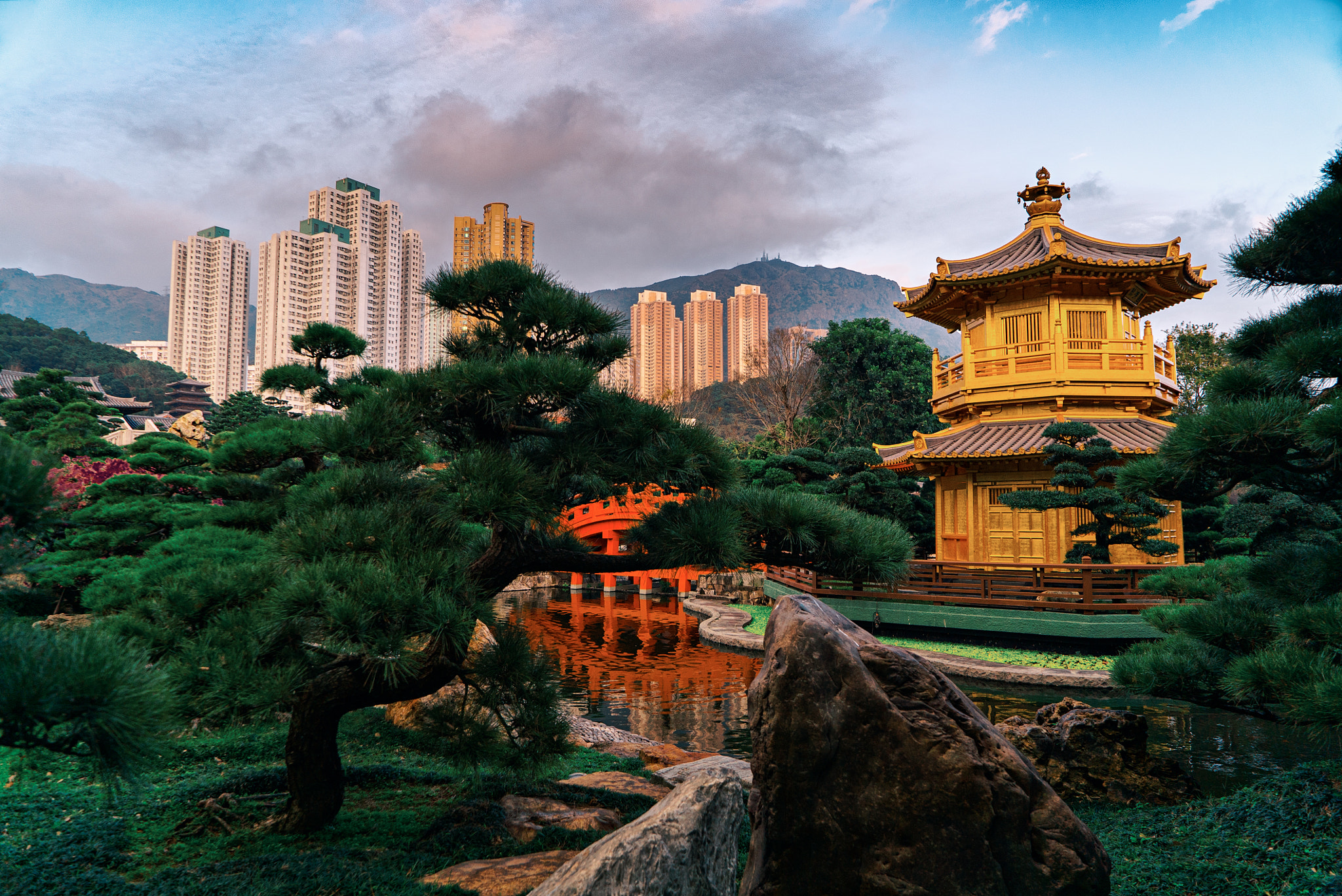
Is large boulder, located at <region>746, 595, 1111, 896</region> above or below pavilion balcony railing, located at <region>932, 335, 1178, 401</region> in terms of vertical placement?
below

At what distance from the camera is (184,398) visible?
1957 inches

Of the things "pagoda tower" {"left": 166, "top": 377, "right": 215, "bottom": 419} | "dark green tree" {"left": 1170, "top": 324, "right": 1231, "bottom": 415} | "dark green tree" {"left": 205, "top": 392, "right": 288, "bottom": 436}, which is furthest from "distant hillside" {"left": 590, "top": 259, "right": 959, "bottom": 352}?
"dark green tree" {"left": 1170, "top": 324, "right": 1231, "bottom": 415}

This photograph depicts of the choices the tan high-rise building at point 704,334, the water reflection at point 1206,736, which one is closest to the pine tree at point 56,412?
the water reflection at point 1206,736

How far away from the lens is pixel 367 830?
3.98 metres

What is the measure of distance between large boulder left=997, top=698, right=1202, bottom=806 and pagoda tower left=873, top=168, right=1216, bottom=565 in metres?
7.82

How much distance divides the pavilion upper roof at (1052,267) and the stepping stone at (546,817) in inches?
502

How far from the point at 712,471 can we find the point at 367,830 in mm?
2763

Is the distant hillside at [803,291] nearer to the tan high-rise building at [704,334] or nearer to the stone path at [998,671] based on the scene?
the tan high-rise building at [704,334]

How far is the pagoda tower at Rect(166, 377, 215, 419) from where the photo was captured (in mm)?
49000

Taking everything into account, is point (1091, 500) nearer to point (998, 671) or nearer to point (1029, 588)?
point (1029, 588)

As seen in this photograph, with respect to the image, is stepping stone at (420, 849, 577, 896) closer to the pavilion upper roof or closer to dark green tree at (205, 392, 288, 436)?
the pavilion upper roof

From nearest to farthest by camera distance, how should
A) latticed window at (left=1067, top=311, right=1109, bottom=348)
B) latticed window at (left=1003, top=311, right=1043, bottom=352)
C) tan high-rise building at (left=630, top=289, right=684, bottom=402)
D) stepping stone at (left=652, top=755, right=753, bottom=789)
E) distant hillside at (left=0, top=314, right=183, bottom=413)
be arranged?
stepping stone at (left=652, top=755, right=753, bottom=789), latticed window at (left=1067, top=311, right=1109, bottom=348), latticed window at (left=1003, top=311, right=1043, bottom=352), distant hillside at (left=0, top=314, right=183, bottom=413), tan high-rise building at (left=630, top=289, right=684, bottom=402)

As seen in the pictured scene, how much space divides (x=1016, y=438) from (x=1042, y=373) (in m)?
1.68

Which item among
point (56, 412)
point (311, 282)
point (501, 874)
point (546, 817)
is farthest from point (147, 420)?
point (501, 874)
